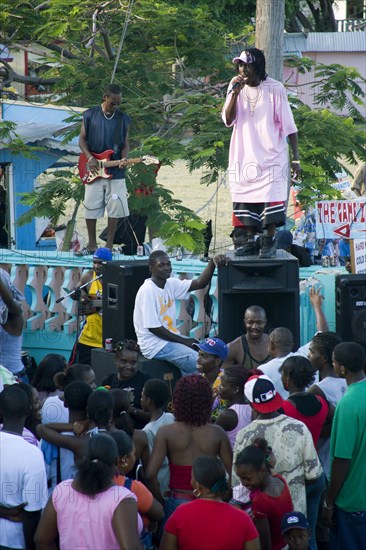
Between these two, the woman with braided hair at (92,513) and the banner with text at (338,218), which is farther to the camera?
the banner with text at (338,218)

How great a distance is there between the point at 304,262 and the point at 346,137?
2.60m

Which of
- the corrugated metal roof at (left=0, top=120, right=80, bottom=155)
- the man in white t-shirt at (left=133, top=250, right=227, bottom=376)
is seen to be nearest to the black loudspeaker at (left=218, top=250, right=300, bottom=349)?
the man in white t-shirt at (left=133, top=250, right=227, bottom=376)

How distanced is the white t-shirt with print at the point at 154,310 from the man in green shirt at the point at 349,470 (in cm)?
309

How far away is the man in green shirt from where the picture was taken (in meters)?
5.88

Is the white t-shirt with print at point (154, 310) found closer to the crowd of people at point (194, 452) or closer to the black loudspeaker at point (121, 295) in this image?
the black loudspeaker at point (121, 295)

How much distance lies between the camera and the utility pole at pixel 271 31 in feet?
36.7

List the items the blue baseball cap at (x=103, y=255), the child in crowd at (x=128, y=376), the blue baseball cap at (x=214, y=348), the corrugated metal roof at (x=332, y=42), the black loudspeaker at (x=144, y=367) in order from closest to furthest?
the blue baseball cap at (x=214, y=348)
the child in crowd at (x=128, y=376)
the black loudspeaker at (x=144, y=367)
the blue baseball cap at (x=103, y=255)
the corrugated metal roof at (x=332, y=42)

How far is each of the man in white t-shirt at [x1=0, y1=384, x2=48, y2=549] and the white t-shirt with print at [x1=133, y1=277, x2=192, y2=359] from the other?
3.60 m

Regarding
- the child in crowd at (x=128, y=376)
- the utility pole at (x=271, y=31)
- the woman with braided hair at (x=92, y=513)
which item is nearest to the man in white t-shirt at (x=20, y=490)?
the woman with braided hair at (x=92, y=513)

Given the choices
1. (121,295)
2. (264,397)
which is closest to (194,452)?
(264,397)

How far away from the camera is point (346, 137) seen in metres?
12.8

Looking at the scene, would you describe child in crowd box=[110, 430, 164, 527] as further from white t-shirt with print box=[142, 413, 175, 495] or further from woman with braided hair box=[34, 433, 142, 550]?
white t-shirt with print box=[142, 413, 175, 495]

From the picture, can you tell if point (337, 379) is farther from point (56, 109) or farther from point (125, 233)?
point (56, 109)

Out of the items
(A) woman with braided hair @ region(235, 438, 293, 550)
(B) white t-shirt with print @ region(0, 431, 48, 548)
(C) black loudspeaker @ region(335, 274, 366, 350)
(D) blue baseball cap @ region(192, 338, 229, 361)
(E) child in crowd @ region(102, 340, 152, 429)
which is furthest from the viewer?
(C) black loudspeaker @ region(335, 274, 366, 350)
